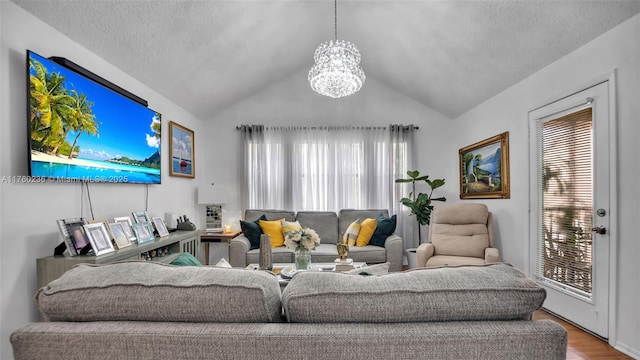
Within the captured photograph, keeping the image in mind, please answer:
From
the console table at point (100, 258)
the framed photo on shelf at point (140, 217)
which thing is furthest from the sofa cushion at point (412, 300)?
the framed photo on shelf at point (140, 217)

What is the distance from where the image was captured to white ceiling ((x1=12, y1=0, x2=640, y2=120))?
2531 mm

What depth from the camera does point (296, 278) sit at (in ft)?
3.53

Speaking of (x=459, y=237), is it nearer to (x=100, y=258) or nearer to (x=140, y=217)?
(x=140, y=217)

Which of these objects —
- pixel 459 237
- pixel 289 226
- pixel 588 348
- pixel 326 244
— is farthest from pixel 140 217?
pixel 588 348

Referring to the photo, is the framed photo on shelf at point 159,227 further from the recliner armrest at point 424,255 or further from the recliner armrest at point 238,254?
the recliner armrest at point 424,255

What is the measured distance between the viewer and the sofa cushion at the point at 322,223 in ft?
15.5

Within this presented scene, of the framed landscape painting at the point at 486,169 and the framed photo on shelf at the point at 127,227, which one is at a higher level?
the framed landscape painting at the point at 486,169

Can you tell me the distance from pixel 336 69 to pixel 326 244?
7.80ft

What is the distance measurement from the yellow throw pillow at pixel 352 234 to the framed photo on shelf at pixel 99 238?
2.68 meters

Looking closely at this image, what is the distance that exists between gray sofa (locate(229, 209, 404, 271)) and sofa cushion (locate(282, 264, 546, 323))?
2.96 m

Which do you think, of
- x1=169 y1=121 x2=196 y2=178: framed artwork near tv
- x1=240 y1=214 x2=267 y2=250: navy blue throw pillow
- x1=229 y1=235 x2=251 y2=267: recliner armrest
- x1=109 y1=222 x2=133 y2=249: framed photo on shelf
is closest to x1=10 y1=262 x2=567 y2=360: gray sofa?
x1=109 y1=222 x2=133 y2=249: framed photo on shelf

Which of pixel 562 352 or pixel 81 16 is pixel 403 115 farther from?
pixel 562 352

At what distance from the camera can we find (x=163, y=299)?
960 millimetres

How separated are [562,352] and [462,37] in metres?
3.14
